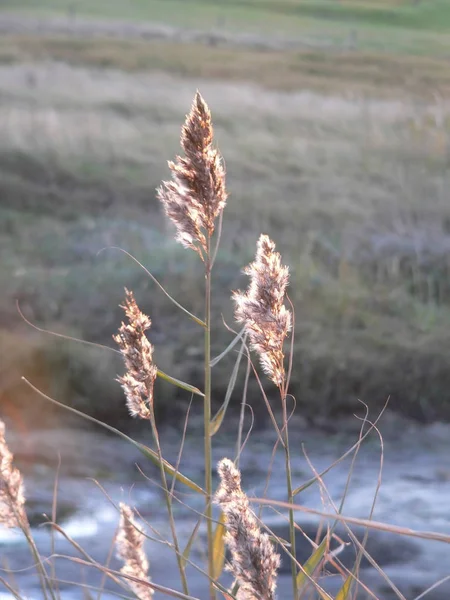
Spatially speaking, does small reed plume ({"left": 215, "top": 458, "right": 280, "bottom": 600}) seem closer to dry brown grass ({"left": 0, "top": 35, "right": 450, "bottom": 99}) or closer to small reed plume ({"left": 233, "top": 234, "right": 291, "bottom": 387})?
small reed plume ({"left": 233, "top": 234, "right": 291, "bottom": 387})

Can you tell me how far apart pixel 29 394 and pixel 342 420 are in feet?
2.78

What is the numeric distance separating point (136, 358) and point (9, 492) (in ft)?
0.40

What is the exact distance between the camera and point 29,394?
204 centimetres

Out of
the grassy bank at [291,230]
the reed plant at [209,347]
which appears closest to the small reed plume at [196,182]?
the reed plant at [209,347]

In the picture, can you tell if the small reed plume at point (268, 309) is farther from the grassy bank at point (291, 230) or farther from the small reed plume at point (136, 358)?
the grassy bank at point (291, 230)

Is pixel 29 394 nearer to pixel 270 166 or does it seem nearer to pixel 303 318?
pixel 303 318

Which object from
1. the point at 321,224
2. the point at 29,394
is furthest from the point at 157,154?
the point at 29,394

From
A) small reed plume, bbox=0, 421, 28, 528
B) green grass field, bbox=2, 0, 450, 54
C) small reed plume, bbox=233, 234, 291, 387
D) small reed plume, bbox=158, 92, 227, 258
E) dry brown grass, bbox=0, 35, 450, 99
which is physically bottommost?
small reed plume, bbox=0, 421, 28, 528

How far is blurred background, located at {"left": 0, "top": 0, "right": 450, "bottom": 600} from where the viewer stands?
6.44 ft

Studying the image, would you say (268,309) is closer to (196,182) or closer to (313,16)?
(196,182)

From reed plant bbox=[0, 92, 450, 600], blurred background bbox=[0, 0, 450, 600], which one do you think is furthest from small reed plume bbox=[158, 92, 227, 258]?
blurred background bbox=[0, 0, 450, 600]

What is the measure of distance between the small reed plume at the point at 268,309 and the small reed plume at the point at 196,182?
0.04m

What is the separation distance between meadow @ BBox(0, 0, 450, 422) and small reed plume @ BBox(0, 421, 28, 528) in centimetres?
141

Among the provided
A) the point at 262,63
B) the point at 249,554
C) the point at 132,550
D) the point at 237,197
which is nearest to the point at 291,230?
the point at 237,197
